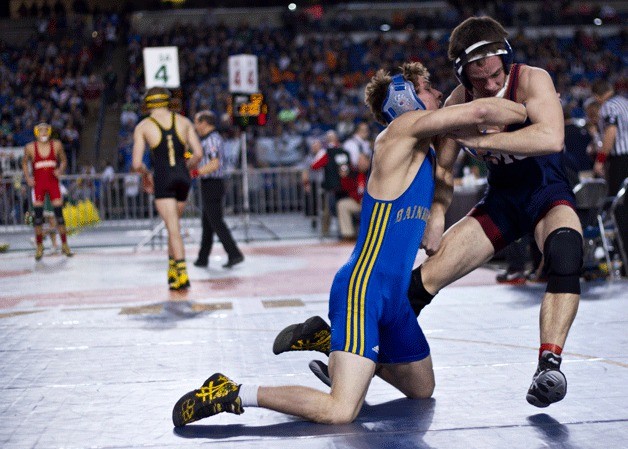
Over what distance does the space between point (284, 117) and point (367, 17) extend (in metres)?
7.77

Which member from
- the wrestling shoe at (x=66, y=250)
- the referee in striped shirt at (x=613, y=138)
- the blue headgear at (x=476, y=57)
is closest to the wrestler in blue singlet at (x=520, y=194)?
the blue headgear at (x=476, y=57)

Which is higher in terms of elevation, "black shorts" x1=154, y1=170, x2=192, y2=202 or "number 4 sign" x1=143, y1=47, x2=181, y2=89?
"number 4 sign" x1=143, y1=47, x2=181, y2=89

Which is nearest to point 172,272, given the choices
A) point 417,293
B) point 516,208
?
point 417,293

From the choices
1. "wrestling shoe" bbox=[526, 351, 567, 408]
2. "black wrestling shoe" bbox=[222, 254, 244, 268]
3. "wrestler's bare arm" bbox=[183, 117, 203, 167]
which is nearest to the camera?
"wrestling shoe" bbox=[526, 351, 567, 408]

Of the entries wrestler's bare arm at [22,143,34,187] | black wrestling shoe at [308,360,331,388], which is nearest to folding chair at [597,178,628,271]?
black wrestling shoe at [308,360,331,388]

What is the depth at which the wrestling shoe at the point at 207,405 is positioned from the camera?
11.9 feet

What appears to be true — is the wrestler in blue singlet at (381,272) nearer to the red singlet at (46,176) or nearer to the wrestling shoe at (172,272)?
the wrestling shoe at (172,272)

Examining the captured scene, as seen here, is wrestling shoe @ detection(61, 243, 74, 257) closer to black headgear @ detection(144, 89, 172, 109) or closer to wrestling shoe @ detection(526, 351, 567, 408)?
black headgear @ detection(144, 89, 172, 109)

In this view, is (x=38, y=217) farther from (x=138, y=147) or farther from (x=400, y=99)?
(x=400, y=99)

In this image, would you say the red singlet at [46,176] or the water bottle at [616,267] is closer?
Result: the water bottle at [616,267]

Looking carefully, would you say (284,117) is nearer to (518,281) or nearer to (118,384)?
(518,281)

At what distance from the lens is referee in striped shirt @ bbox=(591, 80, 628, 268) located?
895 centimetres

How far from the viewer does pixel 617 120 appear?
889cm

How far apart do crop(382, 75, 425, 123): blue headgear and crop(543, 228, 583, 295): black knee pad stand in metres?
0.82
